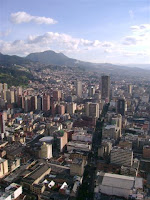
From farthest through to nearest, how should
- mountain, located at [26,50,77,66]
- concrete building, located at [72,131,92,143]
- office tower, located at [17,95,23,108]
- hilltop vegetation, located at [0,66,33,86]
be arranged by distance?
mountain, located at [26,50,77,66], hilltop vegetation, located at [0,66,33,86], office tower, located at [17,95,23,108], concrete building, located at [72,131,92,143]

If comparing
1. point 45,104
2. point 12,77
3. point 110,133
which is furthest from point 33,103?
point 12,77

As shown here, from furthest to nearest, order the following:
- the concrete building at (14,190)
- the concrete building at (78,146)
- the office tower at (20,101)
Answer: the office tower at (20,101) → the concrete building at (78,146) → the concrete building at (14,190)

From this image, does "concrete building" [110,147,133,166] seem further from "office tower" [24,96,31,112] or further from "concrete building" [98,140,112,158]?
"office tower" [24,96,31,112]

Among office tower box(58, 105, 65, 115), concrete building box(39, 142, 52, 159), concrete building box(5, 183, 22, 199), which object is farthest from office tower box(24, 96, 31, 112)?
concrete building box(5, 183, 22, 199)

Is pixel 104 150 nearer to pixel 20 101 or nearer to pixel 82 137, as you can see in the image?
pixel 82 137

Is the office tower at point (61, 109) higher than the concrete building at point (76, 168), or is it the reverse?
the office tower at point (61, 109)

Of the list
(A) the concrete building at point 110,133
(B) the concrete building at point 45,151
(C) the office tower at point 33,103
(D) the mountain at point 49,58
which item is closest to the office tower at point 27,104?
(C) the office tower at point 33,103

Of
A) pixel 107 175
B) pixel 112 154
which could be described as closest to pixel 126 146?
pixel 112 154

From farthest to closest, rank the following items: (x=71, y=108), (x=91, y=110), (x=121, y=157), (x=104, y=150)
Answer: (x=71, y=108) → (x=91, y=110) → (x=104, y=150) → (x=121, y=157)

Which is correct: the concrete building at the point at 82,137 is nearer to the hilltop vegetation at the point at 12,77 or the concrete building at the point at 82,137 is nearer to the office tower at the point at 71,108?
the office tower at the point at 71,108
